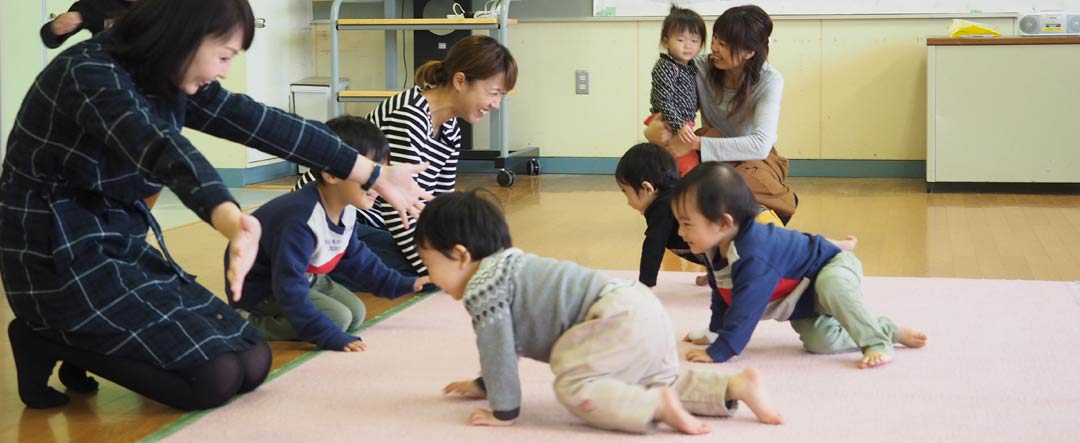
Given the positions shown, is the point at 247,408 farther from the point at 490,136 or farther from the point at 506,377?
the point at 490,136

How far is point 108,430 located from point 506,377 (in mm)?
591

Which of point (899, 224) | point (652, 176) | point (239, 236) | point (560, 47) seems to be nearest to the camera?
point (239, 236)

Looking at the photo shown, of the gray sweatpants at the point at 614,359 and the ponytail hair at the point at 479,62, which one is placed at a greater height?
the ponytail hair at the point at 479,62

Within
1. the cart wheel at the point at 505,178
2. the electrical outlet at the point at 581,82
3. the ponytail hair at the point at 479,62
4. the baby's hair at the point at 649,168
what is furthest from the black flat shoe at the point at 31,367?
the electrical outlet at the point at 581,82

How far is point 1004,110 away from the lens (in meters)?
5.04

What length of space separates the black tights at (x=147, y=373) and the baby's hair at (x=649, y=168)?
1.05m

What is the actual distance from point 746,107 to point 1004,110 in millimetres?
2392

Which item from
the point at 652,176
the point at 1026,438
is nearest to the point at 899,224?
the point at 652,176

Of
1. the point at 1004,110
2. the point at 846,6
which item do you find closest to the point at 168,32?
the point at 1004,110

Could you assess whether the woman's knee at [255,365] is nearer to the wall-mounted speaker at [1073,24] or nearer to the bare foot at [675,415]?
the bare foot at [675,415]

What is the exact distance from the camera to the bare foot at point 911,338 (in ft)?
6.72

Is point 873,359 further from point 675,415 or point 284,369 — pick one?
point 284,369

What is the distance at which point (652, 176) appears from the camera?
2.58m

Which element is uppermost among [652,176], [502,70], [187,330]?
[502,70]
